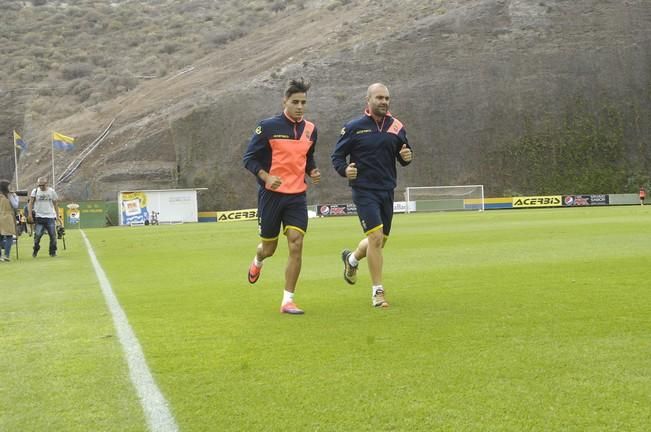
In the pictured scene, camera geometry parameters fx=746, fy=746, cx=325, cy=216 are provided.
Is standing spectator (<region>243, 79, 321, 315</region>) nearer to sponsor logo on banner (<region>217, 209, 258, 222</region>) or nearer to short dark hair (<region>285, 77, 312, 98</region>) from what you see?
short dark hair (<region>285, 77, 312, 98</region>)

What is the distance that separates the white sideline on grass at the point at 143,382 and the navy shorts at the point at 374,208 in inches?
102

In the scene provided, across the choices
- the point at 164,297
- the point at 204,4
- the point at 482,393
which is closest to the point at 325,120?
the point at 204,4

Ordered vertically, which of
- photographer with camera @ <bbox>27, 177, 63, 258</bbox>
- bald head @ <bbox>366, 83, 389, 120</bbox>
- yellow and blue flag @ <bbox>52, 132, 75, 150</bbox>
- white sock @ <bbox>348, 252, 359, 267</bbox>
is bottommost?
white sock @ <bbox>348, 252, 359, 267</bbox>

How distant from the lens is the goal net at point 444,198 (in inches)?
2173

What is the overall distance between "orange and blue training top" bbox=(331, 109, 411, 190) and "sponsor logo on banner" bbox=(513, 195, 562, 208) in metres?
49.3

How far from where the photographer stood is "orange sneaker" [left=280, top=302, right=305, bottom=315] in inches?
279

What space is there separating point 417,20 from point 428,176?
18.7 meters

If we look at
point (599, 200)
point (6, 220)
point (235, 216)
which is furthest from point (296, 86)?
point (599, 200)

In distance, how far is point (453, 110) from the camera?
66.7 metres

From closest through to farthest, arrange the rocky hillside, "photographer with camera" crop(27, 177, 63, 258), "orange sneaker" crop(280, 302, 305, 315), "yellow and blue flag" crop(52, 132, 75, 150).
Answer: "orange sneaker" crop(280, 302, 305, 315) < "photographer with camera" crop(27, 177, 63, 258) < "yellow and blue flag" crop(52, 132, 75, 150) < the rocky hillside

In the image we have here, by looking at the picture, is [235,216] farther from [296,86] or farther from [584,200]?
[296,86]

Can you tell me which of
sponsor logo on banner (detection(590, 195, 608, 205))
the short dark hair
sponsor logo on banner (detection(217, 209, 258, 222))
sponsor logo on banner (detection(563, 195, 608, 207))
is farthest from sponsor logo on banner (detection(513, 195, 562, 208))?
the short dark hair

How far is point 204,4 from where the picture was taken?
108250 millimetres

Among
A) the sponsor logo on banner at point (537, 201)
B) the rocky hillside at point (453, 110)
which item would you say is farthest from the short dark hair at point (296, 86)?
the rocky hillside at point (453, 110)
